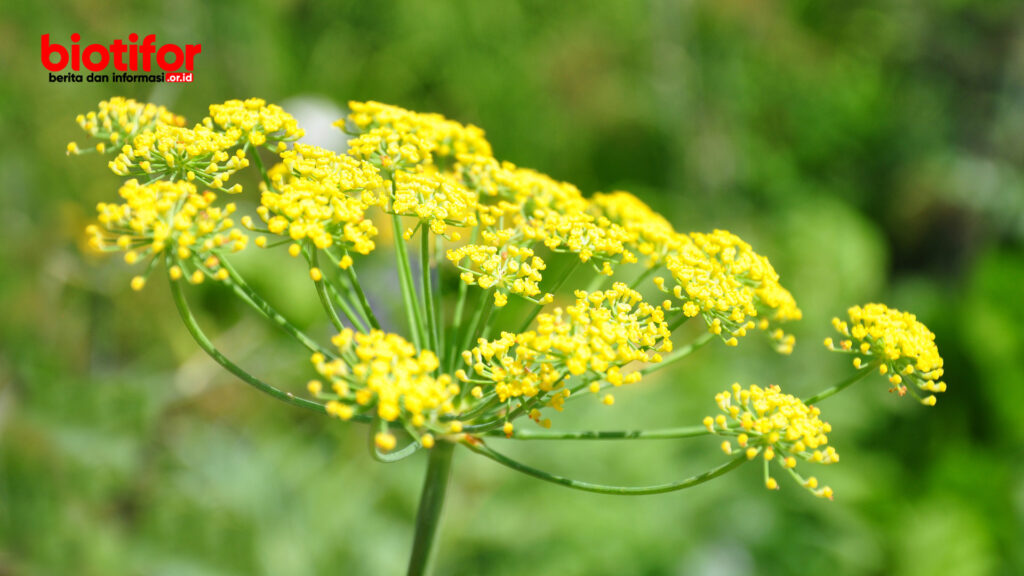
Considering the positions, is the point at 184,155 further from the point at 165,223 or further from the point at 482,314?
the point at 482,314

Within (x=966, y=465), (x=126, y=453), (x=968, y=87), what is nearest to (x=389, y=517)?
(x=126, y=453)

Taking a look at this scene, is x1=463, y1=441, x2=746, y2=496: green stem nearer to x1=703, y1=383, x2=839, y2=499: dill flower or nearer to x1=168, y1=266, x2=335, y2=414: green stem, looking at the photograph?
x1=703, y1=383, x2=839, y2=499: dill flower

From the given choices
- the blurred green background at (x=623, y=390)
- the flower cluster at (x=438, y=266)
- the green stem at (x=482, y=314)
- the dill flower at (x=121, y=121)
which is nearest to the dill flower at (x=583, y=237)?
the flower cluster at (x=438, y=266)

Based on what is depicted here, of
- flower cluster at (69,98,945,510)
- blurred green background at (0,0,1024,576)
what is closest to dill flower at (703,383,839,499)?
flower cluster at (69,98,945,510)

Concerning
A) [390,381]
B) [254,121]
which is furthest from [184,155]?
[390,381]

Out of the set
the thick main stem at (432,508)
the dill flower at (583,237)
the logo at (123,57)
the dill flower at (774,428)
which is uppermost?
the logo at (123,57)

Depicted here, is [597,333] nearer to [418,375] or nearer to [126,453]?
[418,375]

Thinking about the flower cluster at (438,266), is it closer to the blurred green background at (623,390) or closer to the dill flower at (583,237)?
the dill flower at (583,237)
